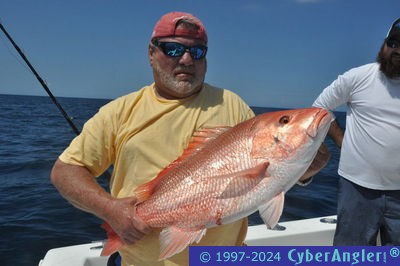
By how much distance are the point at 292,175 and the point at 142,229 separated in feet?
2.50

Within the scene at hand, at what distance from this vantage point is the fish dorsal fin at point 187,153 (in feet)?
6.09

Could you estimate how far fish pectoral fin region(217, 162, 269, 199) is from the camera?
163 centimetres

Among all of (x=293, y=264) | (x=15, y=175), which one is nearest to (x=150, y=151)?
(x=293, y=264)

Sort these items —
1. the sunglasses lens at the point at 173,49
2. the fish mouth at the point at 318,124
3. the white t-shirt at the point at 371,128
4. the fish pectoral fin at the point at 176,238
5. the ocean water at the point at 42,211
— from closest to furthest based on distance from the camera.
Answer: the fish mouth at the point at 318,124 → the fish pectoral fin at the point at 176,238 → the sunglasses lens at the point at 173,49 → the white t-shirt at the point at 371,128 → the ocean water at the point at 42,211

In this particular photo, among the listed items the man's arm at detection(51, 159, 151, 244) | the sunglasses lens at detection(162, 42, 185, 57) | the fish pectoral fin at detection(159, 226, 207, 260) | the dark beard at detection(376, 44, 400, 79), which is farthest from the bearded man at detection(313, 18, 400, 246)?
the man's arm at detection(51, 159, 151, 244)

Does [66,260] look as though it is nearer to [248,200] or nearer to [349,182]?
[248,200]

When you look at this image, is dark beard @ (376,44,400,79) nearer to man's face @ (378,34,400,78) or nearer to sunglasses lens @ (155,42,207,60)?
man's face @ (378,34,400,78)

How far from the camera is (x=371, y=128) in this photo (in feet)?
10.1

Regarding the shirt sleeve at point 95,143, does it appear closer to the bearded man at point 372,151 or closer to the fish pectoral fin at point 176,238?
the fish pectoral fin at point 176,238

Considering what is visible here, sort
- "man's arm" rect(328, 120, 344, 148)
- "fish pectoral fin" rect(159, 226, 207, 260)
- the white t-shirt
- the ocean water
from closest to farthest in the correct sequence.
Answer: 1. "fish pectoral fin" rect(159, 226, 207, 260)
2. the white t-shirt
3. "man's arm" rect(328, 120, 344, 148)
4. the ocean water

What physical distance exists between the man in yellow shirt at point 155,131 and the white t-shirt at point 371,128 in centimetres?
150

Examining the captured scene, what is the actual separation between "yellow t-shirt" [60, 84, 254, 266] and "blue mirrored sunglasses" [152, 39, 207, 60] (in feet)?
0.83

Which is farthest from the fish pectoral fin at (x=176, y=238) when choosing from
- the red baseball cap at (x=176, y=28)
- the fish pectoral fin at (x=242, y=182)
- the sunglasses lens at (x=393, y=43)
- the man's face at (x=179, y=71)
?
the sunglasses lens at (x=393, y=43)

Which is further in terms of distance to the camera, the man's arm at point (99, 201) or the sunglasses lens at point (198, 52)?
the sunglasses lens at point (198, 52)
